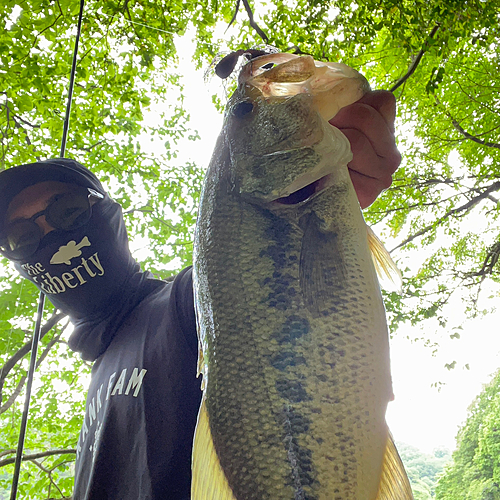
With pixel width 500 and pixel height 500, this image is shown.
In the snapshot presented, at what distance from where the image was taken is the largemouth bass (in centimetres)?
86

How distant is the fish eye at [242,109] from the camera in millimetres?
1256

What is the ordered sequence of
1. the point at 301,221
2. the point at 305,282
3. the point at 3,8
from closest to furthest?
the point at 305,282 → the point at 301,221 → the point at 3,8

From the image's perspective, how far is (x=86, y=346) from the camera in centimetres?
203

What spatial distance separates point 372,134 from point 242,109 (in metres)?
0.52

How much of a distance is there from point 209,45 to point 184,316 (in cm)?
529

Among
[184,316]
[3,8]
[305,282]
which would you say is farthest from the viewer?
[3,8]

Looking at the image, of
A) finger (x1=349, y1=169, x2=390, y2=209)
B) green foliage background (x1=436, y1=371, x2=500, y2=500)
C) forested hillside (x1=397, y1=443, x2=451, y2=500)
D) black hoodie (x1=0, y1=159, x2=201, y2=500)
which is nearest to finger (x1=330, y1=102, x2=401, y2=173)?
finger (x1=349, y1=169, x2=390, y2=209)

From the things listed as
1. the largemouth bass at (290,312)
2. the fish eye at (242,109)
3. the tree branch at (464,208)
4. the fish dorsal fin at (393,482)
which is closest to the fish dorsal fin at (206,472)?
the largemouth bass at (290,312)

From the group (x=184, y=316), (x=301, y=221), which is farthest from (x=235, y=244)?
(x=184, y=316)

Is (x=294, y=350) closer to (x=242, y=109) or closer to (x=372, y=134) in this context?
(x=242, y=109)

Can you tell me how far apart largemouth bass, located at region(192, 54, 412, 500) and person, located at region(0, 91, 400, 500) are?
1.23 feet

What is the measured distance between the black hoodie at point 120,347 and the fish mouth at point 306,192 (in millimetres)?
770

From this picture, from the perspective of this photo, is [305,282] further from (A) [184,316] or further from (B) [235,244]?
(A) [184,316]

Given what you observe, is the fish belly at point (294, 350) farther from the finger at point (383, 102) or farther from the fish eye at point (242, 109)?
the finger at point (383, 102)
